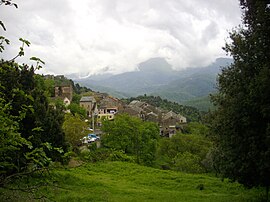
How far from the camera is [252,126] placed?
41.0ft

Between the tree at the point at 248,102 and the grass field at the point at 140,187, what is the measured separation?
483cm

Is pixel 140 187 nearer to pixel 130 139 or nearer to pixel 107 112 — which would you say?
pixel 130 139

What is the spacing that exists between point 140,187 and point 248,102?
12.3 m

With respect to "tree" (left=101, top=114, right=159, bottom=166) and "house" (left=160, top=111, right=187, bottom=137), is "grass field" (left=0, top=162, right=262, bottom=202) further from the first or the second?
"house" (left=160, top=111, right=187, bottom=137)

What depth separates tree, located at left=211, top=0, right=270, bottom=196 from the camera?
Answer: 11.6 metres

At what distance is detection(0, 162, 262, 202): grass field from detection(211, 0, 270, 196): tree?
4.83m

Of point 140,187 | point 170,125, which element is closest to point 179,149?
point 140,187

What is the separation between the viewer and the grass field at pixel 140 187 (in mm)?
17734

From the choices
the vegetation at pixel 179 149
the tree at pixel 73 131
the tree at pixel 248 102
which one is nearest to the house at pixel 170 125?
the vegetation at pixel 179 149

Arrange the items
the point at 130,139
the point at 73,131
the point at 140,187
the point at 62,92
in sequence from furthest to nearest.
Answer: the point at 62,92
the point at 130,139
the point at 73,131
the point at 140,187

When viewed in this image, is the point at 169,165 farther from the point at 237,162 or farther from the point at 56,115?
the point at 237,162

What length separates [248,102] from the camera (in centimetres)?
1188

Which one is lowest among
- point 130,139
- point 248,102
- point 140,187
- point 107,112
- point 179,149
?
point 140,187

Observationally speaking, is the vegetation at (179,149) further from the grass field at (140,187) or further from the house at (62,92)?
the house at (62,92)
